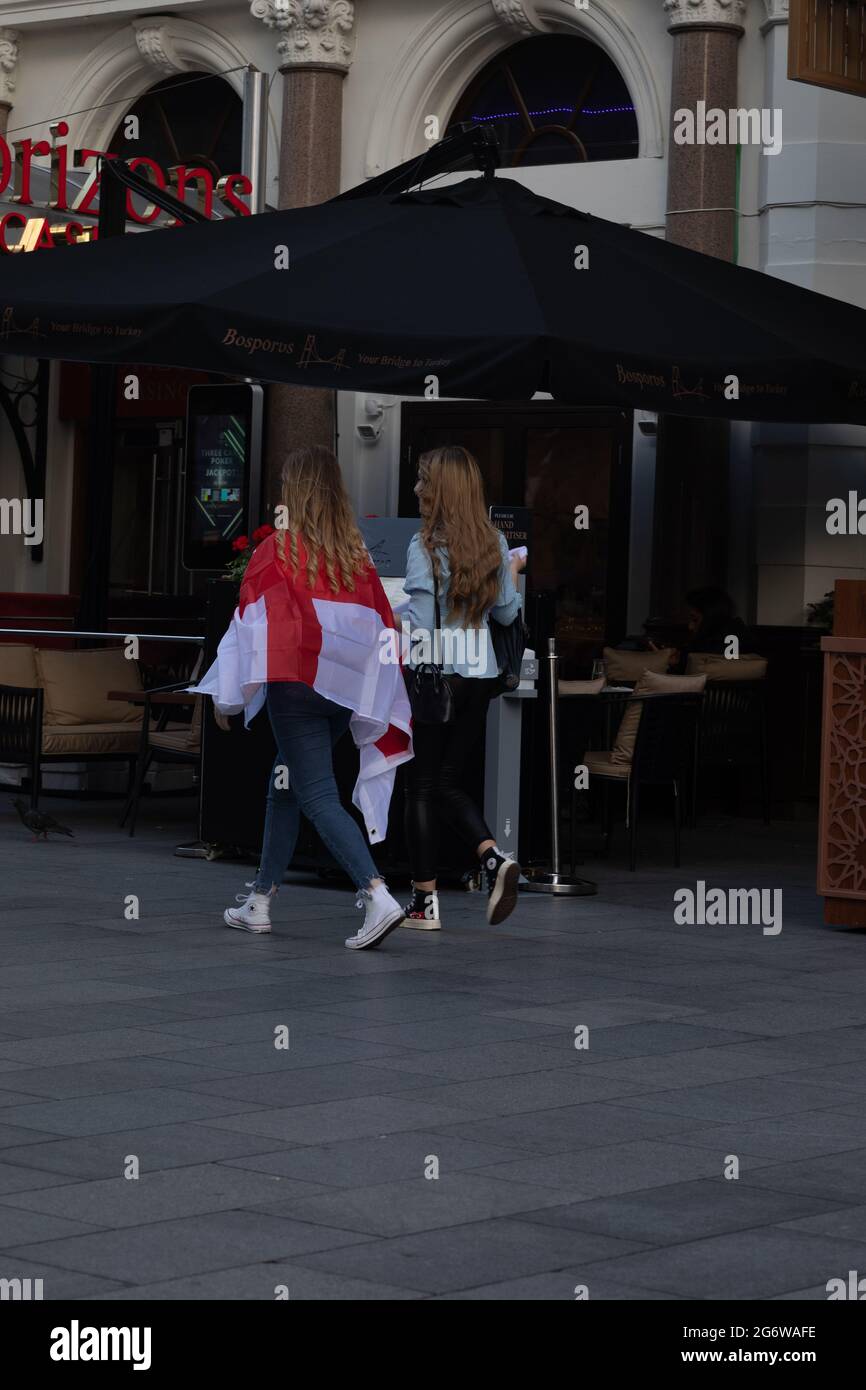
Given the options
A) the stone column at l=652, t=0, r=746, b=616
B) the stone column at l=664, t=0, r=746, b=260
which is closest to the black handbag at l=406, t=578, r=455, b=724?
the stone column at l=652, t=0, r=746, b=616

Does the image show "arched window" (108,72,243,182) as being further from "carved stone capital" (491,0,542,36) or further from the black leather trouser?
the black leather trouser

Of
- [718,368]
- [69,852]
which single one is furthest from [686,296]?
[69,852]

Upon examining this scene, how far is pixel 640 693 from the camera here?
11797 millimetres

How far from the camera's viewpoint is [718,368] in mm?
10766

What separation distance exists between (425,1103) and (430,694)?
3353 mm

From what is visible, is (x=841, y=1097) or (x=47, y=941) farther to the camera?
(x=47, y=941)

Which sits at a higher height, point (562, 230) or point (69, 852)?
point (562, 230)

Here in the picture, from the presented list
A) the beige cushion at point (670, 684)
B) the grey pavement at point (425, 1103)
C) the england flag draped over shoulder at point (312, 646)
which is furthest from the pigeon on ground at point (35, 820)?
the beige cushion at point (670, 684)

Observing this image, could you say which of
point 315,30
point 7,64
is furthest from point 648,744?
point 7,64

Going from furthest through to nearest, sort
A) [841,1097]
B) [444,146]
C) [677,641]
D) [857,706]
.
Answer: [677,641], [444,146], [857,706], [841,1097]

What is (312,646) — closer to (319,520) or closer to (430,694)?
(319,520)

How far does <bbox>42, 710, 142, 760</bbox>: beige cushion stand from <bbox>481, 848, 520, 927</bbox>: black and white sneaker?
4341mm

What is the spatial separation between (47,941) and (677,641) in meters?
8.05

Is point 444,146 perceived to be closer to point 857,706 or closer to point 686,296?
point 686,296
